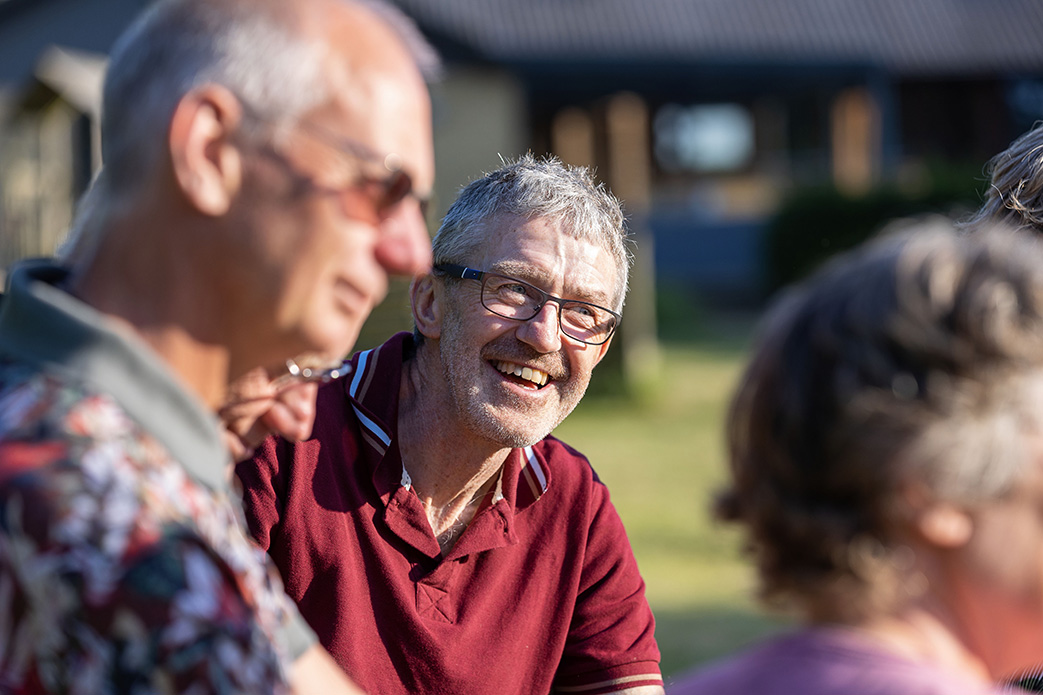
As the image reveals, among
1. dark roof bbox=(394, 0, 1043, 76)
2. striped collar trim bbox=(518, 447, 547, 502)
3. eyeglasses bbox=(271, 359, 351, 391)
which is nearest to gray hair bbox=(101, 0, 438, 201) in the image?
eyeglasses bbox=(271, 359, 351, 391)

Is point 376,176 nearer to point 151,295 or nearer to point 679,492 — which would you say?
point 151,295

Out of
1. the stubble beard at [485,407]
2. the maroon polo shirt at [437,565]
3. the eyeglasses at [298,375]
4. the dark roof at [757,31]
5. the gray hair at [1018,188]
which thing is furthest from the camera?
the dark roof at [757,31]

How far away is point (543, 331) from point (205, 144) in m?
1.36

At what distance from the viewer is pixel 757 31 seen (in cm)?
2369

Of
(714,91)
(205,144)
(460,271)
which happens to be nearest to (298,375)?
(205,144)

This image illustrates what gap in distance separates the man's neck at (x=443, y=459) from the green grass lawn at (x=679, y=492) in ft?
1.90

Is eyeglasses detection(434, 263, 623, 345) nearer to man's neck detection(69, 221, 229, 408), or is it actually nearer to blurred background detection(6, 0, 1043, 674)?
man's neck detection(69, 221, 229, 408)

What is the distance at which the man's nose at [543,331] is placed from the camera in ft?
8.73

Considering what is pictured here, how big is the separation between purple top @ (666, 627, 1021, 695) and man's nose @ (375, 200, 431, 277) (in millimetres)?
650

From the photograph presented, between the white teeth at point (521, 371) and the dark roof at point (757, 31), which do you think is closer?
the white teeth at point (521, 371)

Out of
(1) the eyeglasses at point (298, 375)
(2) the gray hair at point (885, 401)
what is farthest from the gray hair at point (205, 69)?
(2) the gray hair at point (885, 401)

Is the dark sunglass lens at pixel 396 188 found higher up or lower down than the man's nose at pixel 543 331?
higher up

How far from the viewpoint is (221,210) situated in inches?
54.8

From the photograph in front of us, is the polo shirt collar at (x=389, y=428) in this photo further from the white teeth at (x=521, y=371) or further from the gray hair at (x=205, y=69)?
the gray hair at (x=205, y=69)
